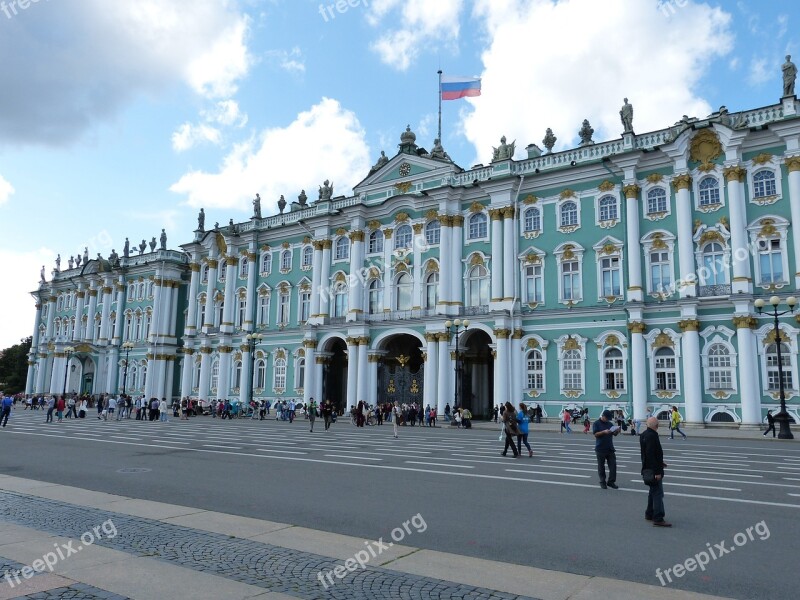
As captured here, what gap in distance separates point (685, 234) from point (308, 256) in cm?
3029

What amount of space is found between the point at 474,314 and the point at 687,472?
88.9 ft

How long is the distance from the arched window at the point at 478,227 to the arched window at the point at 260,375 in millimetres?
22415

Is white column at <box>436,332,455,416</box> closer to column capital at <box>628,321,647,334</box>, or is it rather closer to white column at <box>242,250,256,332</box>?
column capital at <box>628,321,647,334</box>

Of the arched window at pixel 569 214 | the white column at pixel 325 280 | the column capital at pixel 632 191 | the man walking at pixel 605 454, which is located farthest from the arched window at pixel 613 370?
the man walking at pixel 605 454

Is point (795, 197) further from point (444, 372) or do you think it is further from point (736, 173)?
point (444, 372)

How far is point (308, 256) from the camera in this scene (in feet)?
176

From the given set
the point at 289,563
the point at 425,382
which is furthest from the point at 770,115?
the point at 289,563

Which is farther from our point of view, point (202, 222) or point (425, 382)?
point (202, 222)

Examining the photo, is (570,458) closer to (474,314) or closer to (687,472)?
(687,472)

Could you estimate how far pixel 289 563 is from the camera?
713 centimetres

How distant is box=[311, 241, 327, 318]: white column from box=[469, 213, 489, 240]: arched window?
13666mm

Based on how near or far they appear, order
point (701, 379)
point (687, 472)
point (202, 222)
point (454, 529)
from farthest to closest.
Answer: point (202, 222) < point (701, 379) < point (687, 472) < point (454, 529)

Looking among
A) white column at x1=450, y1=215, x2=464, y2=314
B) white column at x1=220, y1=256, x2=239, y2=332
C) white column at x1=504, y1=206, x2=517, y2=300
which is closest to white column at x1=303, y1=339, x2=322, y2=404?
white column at x1=220, y1=256, x2=239, y2=332

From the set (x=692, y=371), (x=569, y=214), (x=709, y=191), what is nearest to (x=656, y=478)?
(x=692, y=371)
